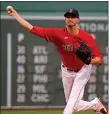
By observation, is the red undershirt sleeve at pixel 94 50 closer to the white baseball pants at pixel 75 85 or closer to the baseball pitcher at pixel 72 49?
the baseball pitcher at pixel 72 49

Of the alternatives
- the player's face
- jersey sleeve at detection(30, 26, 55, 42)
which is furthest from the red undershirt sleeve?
jersey sleeve at detection(30, 26, 55, 42)

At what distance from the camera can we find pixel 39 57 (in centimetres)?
860

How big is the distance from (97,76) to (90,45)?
9.09 feet

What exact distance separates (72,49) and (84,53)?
0.26 metres

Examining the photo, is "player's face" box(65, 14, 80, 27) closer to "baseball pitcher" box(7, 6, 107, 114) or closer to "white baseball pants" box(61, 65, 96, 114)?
"baseball pitcher" box(7, 6, 107, 114)

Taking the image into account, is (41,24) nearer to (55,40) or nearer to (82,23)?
(82,23)

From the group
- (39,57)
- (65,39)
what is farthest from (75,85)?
(39,57)

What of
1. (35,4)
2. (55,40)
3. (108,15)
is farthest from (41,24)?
(55,40)

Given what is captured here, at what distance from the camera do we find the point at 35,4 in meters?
8.62

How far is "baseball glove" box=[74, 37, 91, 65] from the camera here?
5816mm

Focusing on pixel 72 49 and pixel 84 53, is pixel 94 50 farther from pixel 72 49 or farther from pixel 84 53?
pixel 72 49

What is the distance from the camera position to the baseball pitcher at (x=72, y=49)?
586 cm

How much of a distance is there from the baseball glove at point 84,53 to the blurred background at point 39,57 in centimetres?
272

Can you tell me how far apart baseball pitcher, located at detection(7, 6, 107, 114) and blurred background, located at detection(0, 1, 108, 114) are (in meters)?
2.31
